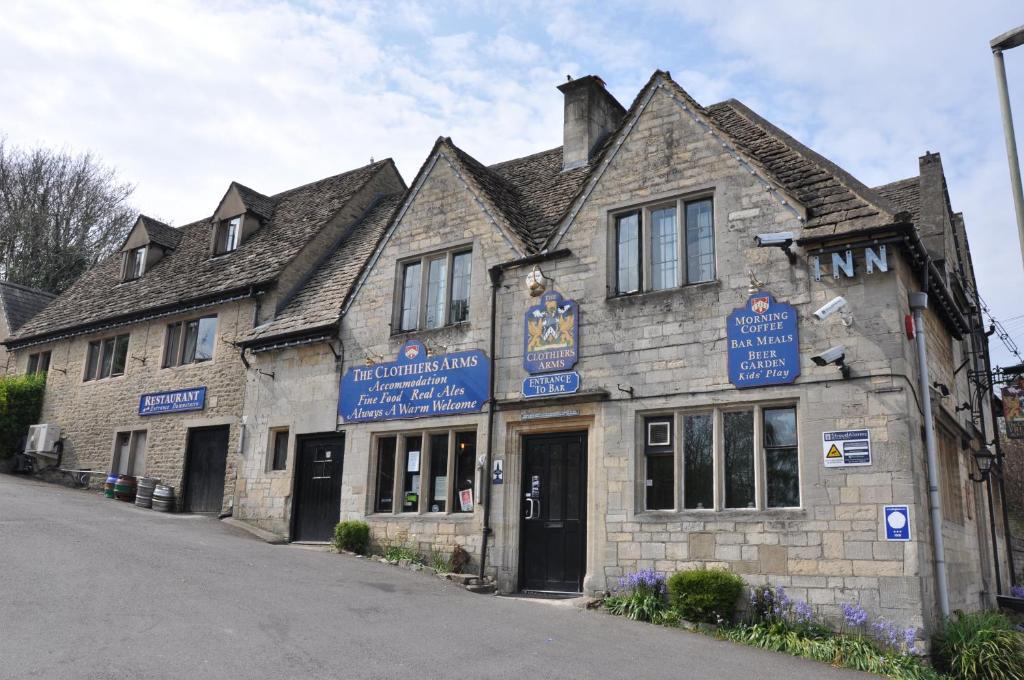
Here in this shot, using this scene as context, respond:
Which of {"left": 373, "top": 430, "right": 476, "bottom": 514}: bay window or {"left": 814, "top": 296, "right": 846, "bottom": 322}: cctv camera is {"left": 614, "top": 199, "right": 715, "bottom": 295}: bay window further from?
{"left": 373, "top": 430, "right": 476, "bottom": 514}: bay window

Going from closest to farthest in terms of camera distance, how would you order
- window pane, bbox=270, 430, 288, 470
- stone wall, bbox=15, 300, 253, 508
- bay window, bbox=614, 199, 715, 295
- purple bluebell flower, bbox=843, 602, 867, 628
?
purple bluebell flower, bbox=843, 602, 867, 628 < bay window, bbox=614, 199, 715, 295 < window pane, bbox=270, 430, 288, 470 < stone wall, bbox=15, 300, 253, 508

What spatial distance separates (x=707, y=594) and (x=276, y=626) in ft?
18.0

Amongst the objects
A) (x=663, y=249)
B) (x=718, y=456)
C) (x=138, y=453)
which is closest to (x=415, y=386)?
(x=663, y=249)

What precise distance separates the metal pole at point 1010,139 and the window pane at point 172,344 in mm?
18817

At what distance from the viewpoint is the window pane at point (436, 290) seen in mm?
16156

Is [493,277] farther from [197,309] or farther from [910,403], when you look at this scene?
[197,309]

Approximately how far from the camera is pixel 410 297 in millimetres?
16812

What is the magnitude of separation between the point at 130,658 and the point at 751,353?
8.64 m

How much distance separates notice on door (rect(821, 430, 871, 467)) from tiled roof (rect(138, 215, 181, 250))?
71.3 feet

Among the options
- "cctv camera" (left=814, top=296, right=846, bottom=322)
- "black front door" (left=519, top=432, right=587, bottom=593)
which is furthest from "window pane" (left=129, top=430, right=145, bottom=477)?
"cctv camera" (left=814, top=296, right=846, bottom=322)

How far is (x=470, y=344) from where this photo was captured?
1530 centimetres

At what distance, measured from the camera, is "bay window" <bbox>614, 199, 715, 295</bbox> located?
13.1 m

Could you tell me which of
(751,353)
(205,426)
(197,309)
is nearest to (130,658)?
(751,353)

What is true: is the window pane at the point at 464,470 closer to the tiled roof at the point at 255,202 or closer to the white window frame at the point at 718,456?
the white window frame at the point at 718,456
